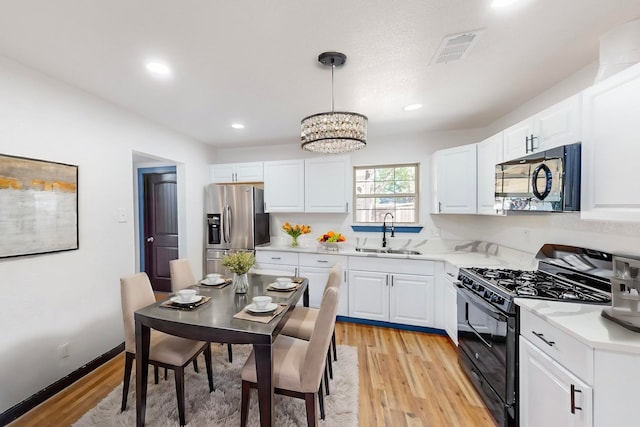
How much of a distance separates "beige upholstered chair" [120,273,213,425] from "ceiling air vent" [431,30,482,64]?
8.78ft

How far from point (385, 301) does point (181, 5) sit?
3213mm

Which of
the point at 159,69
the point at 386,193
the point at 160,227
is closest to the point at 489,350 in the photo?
the point at 386,193

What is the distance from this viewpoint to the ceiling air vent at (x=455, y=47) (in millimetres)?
1546

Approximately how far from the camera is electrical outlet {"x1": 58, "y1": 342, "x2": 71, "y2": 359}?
2.08 metres

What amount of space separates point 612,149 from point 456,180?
5.45 ft

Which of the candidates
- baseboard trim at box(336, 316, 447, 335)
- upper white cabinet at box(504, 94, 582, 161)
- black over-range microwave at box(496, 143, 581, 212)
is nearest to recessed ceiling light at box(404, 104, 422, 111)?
upper white cabinet at box(504, 94, 582, 161)

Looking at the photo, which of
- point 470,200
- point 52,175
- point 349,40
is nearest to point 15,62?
point 52,175

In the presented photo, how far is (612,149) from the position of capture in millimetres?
1339

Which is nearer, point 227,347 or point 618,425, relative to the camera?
point 618,425

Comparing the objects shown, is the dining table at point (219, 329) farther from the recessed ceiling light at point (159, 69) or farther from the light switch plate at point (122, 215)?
the recessed ceiling light at point (159, 69)

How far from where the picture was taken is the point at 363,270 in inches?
126

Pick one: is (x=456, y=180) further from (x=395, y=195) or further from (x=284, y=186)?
(x=284, y=186)

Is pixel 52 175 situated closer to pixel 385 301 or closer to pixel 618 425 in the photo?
pixel 385 301

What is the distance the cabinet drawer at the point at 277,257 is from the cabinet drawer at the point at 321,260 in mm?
117
